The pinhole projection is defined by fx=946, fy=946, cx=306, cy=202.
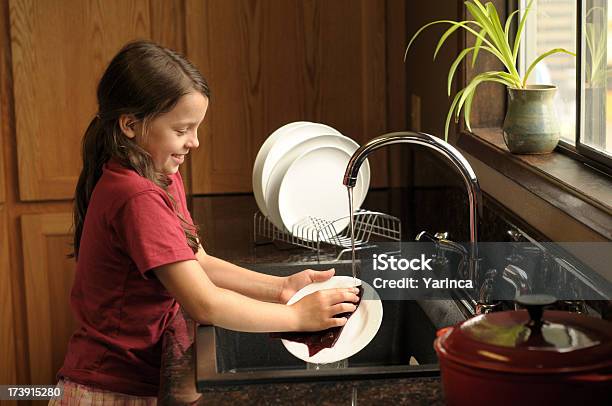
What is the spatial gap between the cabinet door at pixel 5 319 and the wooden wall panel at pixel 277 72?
1.93 ft

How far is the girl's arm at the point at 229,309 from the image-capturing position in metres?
1.53

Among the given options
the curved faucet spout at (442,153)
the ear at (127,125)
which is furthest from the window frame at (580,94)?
the ear at (127,125)

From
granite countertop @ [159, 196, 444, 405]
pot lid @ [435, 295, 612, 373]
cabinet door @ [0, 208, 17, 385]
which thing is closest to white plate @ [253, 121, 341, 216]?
granite countertop @ [159, 196, 444, 405]

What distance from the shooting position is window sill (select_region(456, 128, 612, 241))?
143 cm

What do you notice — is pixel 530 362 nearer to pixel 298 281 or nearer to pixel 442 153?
pixel 442 153

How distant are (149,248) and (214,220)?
96 cm

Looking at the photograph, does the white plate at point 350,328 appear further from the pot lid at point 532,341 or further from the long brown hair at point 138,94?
the pot lid at point 532,341

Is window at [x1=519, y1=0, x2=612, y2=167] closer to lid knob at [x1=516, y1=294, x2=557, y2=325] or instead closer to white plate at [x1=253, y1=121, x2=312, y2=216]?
white plate at [x1=253, y1=121, x2=312, y2=216]

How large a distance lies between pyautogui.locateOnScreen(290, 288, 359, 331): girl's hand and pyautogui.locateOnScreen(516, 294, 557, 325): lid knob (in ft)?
1.90

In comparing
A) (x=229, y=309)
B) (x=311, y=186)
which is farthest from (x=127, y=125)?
(x=311, y=186)

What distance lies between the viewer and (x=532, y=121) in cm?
186

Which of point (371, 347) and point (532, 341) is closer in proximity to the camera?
point (532, 341)

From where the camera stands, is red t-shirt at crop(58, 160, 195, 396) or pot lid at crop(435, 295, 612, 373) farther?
red t-shirt at crop(58, 160, 195, 396)

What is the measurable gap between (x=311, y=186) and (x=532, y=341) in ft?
4.05
